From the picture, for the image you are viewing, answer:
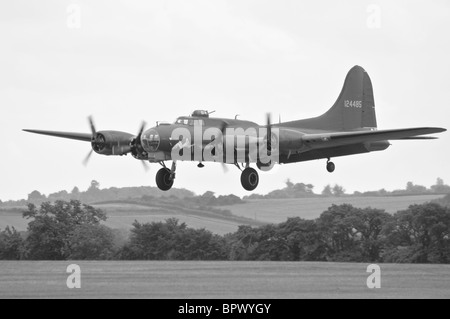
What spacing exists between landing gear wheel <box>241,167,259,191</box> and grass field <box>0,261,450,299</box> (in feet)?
11.6

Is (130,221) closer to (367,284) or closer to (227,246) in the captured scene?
(227,246)

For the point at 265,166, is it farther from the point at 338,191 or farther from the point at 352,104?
the point at 338,191

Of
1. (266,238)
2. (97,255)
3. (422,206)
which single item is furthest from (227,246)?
(422,206)

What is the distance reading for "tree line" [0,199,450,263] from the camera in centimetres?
5644

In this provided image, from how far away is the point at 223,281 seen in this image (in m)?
39.2

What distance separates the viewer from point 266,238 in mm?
57906

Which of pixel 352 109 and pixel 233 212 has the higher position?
pixel 352 109

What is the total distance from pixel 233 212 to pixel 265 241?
13946 millimetres

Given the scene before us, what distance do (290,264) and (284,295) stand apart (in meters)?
11.3

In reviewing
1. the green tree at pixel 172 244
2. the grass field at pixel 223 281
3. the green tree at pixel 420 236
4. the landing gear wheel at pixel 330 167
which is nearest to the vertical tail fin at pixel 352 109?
the landing gear wheel at pixel 330 167

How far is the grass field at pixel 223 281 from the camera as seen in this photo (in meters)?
35.9

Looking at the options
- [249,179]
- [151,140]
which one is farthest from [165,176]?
[249,179]

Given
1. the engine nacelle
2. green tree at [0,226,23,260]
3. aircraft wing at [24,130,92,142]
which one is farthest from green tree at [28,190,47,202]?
the engine nacelle
